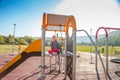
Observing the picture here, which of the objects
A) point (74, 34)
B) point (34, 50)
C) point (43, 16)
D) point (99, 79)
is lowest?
point (99, 79)

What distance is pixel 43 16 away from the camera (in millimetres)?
5285

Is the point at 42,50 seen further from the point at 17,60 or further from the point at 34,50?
the point at 17,60

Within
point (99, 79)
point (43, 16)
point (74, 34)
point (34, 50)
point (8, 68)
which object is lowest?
point (99, 79)

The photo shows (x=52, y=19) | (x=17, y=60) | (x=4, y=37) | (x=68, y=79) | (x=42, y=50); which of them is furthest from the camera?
(x=4, y=37)

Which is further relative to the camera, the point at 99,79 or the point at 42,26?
the point at 99,79

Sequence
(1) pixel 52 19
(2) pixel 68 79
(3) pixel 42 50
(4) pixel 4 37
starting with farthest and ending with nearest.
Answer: (4) pixel 4 37 → (1) pixel 52 19 → (2) pixel 68 79 → (3) pixel 42 50

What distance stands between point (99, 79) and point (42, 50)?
260 centimetres

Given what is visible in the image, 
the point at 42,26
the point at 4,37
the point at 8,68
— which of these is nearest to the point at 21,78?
the point at 8,68

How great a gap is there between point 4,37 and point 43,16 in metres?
61.6

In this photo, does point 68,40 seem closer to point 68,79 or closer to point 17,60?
point 68,79

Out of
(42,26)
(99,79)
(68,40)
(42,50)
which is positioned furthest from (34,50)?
(99,79)

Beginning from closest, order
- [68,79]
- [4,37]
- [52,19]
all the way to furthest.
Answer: [68,79], [52,19], [4,37]

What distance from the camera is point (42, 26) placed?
16.8 feet

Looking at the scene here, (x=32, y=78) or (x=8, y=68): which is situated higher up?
(x=8, y=68)
